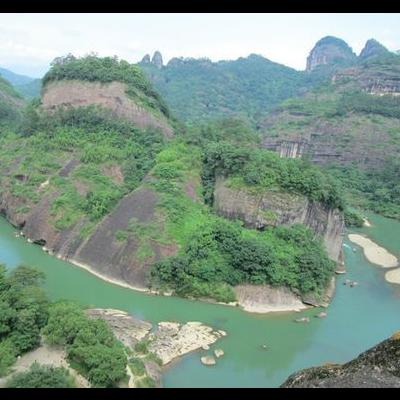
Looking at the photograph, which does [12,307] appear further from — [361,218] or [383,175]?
[383,175]

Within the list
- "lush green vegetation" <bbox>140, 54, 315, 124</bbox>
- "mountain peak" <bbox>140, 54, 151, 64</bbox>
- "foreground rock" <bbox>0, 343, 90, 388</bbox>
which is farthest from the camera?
"mountain peak" <bbox>140, 54, 151, 64</bbox>

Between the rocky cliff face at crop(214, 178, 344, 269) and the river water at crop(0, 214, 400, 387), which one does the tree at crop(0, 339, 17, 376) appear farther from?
the rocky cliff face at crop(214, 178, 344, 269)

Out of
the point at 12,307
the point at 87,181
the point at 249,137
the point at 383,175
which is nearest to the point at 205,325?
the point at 12,307

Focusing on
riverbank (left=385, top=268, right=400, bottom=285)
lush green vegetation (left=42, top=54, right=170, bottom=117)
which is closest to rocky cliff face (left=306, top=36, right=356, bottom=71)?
lush green vegetation (left=42, top=54, right=170, bottom=117)

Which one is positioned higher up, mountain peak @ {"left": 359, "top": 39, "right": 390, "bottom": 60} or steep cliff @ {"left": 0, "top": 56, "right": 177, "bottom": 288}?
mountain peak @ {"left": 359, "top": 39, "right": 390, "bottom": 60}

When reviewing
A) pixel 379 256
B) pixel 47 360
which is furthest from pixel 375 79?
pixel 47 360

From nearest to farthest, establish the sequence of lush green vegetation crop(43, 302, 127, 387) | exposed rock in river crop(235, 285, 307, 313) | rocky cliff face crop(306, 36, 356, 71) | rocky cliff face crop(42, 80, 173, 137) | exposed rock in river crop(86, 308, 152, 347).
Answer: lush green vegetation crop(43, 302, 127, 387)
exposed rock in river crop(86, 308, 152, 347)
exposed rock in river crop(235, 285, 307, 313)
rocky cliff face crop(42, 80, 173, 137)
rocky cliff face crop(306, 36, 356, 71)
